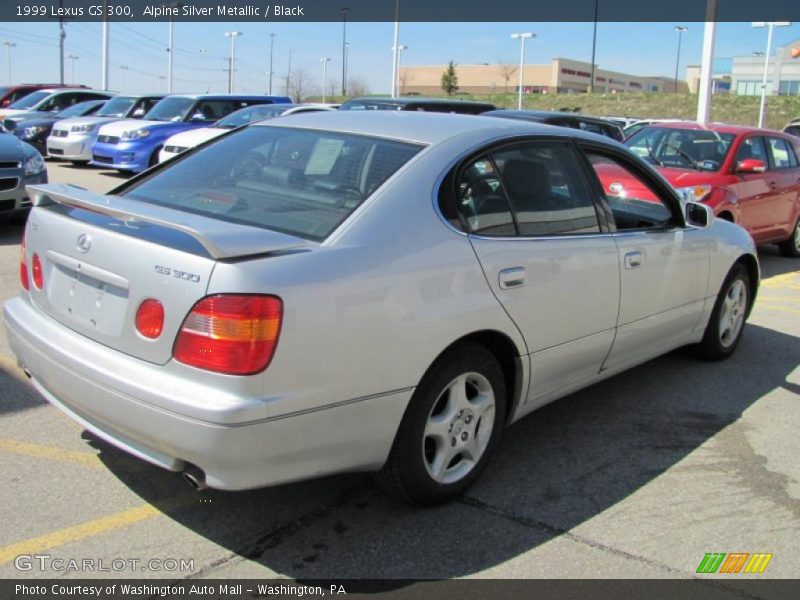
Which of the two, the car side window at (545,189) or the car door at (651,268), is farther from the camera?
Result: the car door at (651,268)

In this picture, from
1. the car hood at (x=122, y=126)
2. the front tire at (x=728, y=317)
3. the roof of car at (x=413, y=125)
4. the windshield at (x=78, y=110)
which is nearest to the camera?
the roof of car at (x=413, y=125)

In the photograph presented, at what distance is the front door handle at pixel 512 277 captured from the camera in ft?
11.0

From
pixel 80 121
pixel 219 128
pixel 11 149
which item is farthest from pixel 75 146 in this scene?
pixel 11 149

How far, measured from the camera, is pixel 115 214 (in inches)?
120

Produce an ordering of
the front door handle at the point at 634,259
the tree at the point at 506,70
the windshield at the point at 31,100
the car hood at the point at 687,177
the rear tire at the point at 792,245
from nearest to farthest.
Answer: the front door handle at the point at 634,259 → the car hood at the point at 687,177 → the rear tire at the point at 792,245 → the windshield at the point at 31,100 → the tree at the point at 506,70

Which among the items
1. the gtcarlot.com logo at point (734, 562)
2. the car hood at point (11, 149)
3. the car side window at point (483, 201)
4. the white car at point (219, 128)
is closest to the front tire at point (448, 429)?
the car side window at point (483, 201)

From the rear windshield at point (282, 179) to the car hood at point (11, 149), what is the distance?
557 cm

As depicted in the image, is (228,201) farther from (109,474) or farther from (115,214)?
(109,474)

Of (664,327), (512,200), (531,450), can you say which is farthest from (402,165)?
(664,327)

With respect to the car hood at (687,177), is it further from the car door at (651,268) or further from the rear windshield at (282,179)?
the rear windshield at (282,179)

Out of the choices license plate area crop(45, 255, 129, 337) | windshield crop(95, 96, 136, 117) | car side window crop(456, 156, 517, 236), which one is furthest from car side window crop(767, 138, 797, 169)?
windshield crop(95, 96, 136, 117)

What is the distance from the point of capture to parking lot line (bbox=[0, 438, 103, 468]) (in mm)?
3600

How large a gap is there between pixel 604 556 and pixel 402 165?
1.76 meters

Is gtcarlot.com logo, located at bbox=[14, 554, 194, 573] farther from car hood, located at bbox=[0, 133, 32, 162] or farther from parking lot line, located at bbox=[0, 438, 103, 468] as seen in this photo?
car hood, located at bbox=[0, 133, 32, 162]
